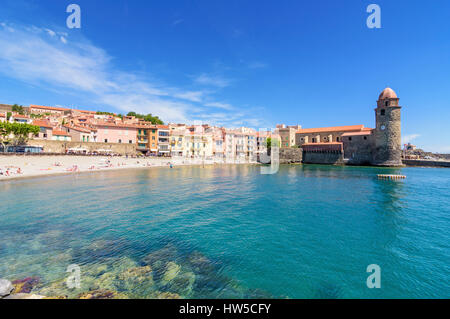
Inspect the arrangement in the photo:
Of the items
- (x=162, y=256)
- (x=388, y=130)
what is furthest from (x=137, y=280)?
(x=388, y=130)

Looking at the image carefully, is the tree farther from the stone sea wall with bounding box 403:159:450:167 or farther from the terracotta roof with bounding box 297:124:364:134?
the stone sea wall with bounding box 403:159:450:167

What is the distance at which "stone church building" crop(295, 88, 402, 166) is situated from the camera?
61.1 m

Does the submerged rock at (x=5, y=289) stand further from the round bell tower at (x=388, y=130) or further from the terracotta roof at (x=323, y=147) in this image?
the terracotta roof at (x=323, y=147)

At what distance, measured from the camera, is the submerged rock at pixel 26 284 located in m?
6.12

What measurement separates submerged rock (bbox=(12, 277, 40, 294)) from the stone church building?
7893 cm

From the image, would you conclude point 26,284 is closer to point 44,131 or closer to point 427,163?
point 44,131

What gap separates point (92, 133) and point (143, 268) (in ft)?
227

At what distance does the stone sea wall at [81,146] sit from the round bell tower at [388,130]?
78.1m

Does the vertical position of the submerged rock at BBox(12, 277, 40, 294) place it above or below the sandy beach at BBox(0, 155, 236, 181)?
below

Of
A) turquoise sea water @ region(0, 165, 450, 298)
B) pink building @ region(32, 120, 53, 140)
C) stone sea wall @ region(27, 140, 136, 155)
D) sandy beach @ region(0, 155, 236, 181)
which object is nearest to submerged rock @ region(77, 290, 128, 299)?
turquoise sea water @ region(0, 165, 450, 298)
